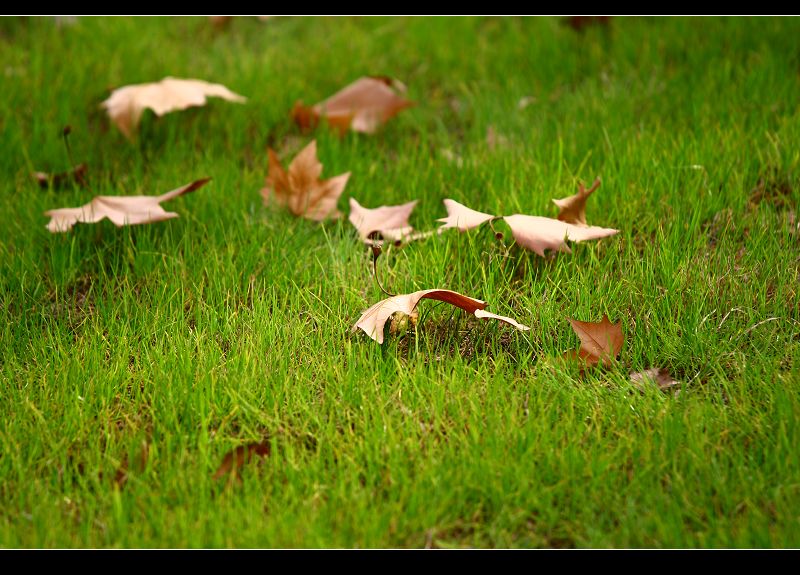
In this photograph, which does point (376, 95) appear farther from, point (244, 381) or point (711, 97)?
point (244, 381)

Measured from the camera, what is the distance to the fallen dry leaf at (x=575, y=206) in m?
2.22

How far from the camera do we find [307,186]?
2.52 meters

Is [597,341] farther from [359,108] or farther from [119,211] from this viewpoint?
[359,108]

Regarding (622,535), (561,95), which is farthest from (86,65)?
(622,535)

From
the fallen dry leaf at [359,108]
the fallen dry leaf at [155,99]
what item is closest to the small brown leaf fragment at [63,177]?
the fallen dry leaf at [155,99]

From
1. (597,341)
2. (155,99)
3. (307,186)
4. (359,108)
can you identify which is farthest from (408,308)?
(155,99)

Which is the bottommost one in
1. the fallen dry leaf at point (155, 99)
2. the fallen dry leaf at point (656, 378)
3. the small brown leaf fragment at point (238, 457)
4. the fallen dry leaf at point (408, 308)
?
the small brown leaf fragment at point (238, 457)

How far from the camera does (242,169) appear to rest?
9.34 ft

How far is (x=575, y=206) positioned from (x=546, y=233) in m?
0.19

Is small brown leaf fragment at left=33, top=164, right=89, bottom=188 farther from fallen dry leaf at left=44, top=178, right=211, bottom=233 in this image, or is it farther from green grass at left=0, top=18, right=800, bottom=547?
fallen dry leaf at left=44, top=178, right=211, bottom=233

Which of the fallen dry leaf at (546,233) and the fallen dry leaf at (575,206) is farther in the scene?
the fallen dry leaf at (575,206)

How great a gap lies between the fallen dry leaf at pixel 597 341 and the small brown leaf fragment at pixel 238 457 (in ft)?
2.27

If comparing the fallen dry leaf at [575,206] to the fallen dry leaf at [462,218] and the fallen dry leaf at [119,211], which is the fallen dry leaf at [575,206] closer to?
the fallen dry leaf at [462,218]

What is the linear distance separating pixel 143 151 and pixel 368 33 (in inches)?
49.4
